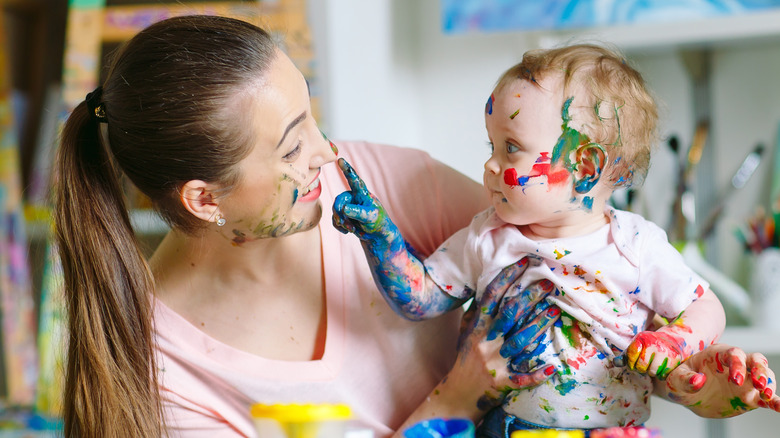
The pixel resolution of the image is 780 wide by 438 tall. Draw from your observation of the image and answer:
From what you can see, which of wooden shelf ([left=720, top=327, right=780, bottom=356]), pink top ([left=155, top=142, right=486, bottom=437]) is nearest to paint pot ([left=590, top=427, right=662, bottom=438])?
pink top ([left=155, top=142, right=486, bottom=437])

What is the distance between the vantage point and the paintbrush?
5.47ft

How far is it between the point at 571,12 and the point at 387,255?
0.83 meters

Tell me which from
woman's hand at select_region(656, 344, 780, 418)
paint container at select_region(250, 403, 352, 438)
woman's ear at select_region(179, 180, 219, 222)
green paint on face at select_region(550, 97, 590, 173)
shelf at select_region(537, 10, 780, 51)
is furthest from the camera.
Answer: shelf at select_region(537, 10, 780, 51)

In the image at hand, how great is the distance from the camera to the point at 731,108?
1.70 meters

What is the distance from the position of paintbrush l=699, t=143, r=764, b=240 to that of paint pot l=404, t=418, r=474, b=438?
1.15 m

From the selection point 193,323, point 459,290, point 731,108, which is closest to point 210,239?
point 193,323

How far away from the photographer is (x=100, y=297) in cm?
101

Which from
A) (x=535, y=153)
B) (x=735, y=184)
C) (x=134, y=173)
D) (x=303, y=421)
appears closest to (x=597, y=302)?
(x=535, y=153)

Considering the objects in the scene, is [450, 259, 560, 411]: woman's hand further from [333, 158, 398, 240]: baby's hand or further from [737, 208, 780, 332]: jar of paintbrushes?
A: [737, 208, 780, 332]: jar of paintbrushes

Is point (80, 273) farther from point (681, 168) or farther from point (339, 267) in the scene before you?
point (681, 168)

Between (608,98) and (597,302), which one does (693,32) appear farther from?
(597,302)

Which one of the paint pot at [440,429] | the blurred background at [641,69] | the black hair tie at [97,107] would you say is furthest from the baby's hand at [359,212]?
the blurred background at [641,69]

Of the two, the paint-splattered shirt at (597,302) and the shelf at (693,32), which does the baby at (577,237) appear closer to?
the paint-splattered shirt at (597,302)

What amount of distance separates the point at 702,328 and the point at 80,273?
0.82m
